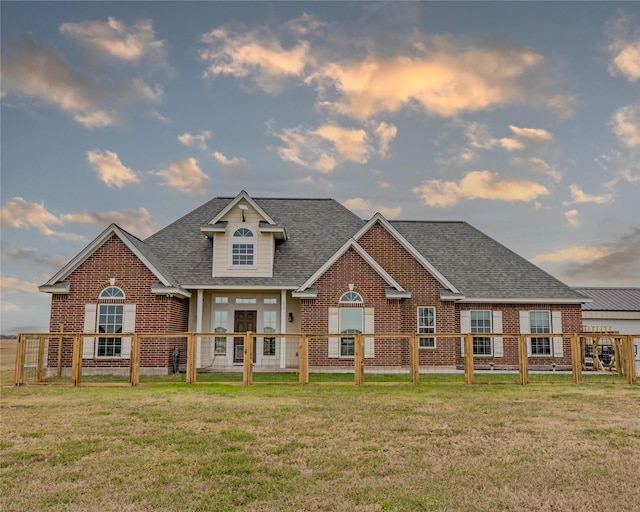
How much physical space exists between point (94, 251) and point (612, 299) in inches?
1288

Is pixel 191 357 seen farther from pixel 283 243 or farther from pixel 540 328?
pixel 540 328

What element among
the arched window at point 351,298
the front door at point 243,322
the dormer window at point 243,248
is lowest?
the front door at point 243,322

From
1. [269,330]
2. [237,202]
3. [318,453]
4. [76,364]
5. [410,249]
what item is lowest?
[318,453]

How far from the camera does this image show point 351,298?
2139 cm

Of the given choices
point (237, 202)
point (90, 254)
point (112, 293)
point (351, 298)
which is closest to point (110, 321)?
point (112, 293)

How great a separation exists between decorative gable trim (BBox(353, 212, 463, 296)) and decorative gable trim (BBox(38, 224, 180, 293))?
8.33m

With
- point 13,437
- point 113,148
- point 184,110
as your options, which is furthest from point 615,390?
point 113,148

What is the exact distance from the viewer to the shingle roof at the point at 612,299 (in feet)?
116

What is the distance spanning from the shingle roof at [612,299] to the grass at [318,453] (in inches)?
984

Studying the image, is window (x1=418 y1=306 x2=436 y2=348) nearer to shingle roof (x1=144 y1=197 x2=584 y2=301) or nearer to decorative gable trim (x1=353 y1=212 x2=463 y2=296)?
decorative gable trim (x1=353 y1=212 x2=463 y2=296)

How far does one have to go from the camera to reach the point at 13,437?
8.81 meters

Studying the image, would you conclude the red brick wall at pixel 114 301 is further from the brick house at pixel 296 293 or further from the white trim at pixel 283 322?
the white trim at pixel 283 322

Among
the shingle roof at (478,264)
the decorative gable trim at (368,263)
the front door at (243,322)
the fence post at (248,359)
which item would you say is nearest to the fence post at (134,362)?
the fence post at (248,359)

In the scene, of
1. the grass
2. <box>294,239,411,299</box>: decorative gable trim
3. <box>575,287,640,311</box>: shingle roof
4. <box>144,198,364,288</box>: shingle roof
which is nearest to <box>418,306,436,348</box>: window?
<box>294,239,411,299</box>: decorative gable trim
